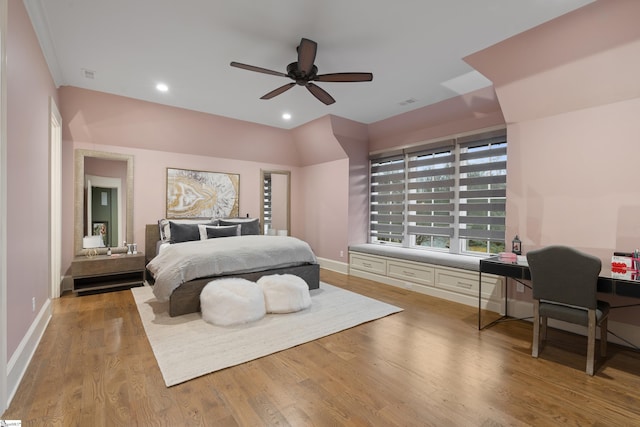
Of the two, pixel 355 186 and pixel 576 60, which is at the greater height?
pixel 576 60

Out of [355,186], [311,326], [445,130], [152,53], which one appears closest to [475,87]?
[445,130]

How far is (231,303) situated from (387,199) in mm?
3564

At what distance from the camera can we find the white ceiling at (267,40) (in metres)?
2.31

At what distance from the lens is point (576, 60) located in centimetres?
257

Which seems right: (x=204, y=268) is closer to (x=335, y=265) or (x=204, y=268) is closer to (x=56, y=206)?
(x=56, y=206)

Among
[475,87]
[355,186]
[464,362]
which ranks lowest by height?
[464,362]

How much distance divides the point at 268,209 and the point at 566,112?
16.6 ft

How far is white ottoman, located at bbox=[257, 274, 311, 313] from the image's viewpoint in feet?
10.7

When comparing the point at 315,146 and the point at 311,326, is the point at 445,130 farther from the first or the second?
the point at 311,326

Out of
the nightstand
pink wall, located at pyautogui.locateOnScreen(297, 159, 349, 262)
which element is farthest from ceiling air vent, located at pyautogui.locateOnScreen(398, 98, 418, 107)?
the nightstand

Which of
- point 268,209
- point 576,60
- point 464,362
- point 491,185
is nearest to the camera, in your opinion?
point 464,362

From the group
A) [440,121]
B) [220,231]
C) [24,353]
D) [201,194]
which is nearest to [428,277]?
[440,121]

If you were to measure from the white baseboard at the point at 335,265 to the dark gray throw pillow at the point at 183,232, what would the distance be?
2587 millimetres

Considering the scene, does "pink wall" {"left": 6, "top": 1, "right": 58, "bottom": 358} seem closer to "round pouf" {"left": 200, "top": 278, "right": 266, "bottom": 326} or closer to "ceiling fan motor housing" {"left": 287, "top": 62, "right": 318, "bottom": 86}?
"round pouf" {"left": 200, "top": 278, "right": 266, "bottom": 326}
